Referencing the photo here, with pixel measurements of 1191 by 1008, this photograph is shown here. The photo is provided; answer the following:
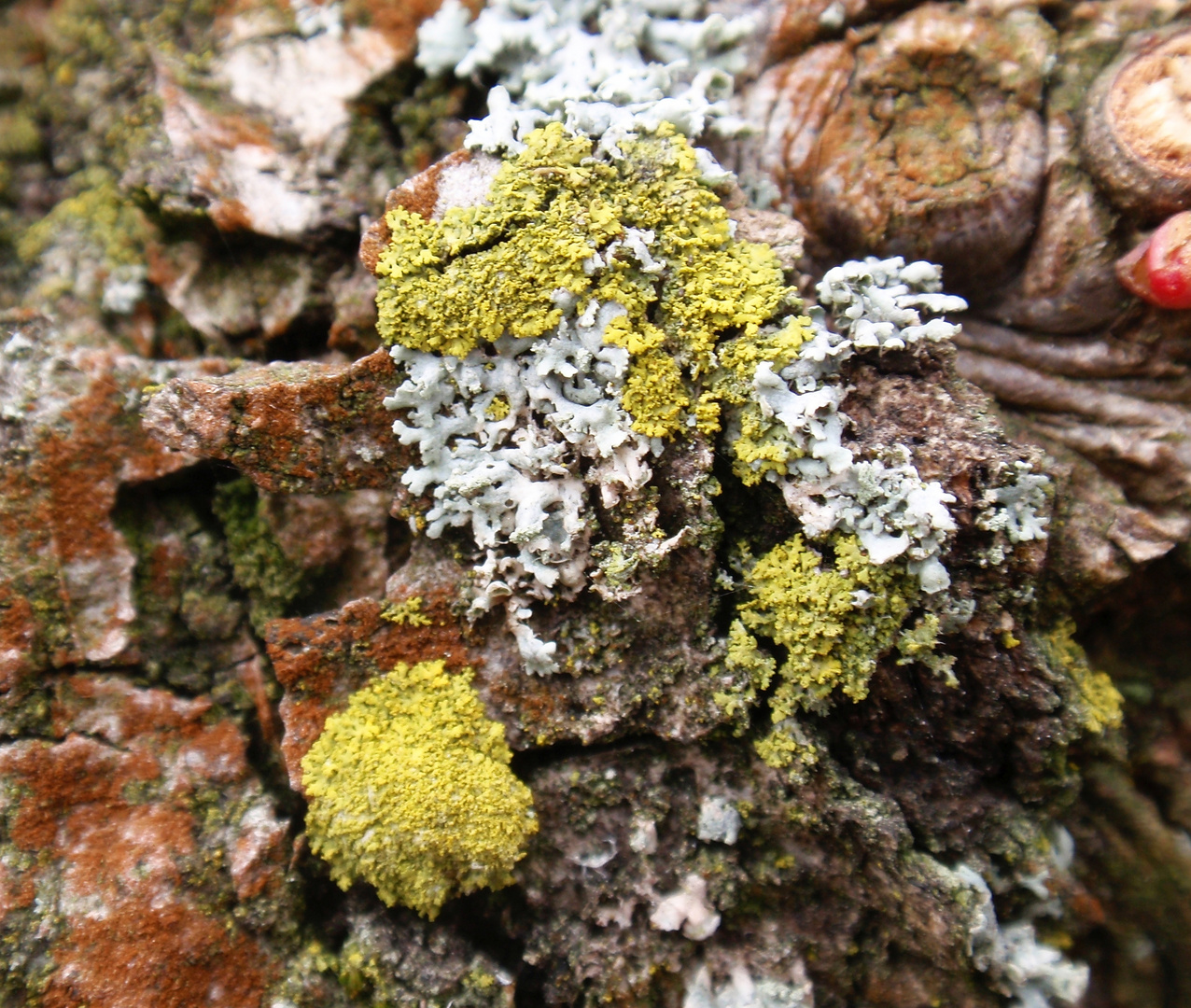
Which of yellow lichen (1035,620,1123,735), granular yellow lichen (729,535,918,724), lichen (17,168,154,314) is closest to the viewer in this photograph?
granular yellow lichen (729,535,918,724)

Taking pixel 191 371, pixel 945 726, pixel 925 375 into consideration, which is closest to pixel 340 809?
pixel 191 371

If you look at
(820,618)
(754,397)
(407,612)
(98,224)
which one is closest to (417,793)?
(407,612)

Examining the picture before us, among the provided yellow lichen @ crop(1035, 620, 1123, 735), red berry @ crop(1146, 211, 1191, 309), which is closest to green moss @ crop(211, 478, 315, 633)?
yellow lichen @ crop(1035, 620, 1123, 735)

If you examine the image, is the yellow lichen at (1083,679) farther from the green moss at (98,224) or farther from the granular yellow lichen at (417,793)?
the green moss at (98,224)

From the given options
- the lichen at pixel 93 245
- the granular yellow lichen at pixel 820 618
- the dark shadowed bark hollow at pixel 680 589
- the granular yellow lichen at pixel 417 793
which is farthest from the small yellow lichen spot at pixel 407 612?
the lichen at pixel 93 245

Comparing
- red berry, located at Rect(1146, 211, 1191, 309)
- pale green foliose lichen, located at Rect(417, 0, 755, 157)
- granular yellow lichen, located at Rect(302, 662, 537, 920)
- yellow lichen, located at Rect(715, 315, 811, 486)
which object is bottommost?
granular yellow lichen, located at Rect(302, 662, 537, 920)

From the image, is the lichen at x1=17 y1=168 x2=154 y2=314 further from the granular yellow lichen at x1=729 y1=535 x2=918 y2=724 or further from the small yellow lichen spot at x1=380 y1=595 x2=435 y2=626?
the granular yellow lichen at x1=729 y1=535 x2=918 y2=724
